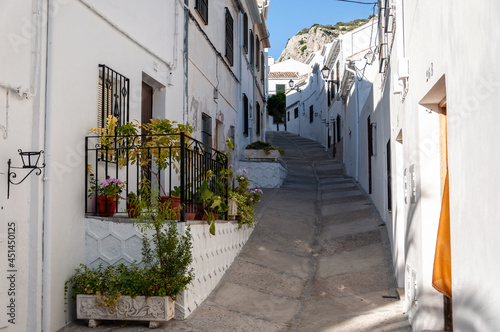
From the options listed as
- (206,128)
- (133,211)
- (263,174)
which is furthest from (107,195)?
(263,174)

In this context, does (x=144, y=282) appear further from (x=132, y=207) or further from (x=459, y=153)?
(x=459, y=153)

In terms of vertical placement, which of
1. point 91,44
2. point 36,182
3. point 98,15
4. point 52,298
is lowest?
point 52,298

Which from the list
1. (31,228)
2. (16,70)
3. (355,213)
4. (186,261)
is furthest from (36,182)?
(355,213)

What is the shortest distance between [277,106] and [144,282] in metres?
44.6

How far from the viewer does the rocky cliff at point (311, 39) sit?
68.1 m

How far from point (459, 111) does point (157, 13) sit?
20.4 ft

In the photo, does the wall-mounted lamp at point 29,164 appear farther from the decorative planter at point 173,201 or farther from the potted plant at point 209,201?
the potted plant at point 209,201

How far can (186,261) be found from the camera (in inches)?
231

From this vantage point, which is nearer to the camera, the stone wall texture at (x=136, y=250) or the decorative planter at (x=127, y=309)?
the decorative planter at (x=127, y=309)

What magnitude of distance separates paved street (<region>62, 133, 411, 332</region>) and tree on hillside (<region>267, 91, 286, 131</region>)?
3605 centimetres

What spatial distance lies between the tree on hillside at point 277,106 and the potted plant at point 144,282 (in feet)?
142

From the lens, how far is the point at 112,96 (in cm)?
686

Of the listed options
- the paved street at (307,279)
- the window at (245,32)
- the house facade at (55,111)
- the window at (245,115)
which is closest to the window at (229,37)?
the window at (245,32)

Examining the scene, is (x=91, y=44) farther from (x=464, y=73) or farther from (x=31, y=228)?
(x=464, y=73)
